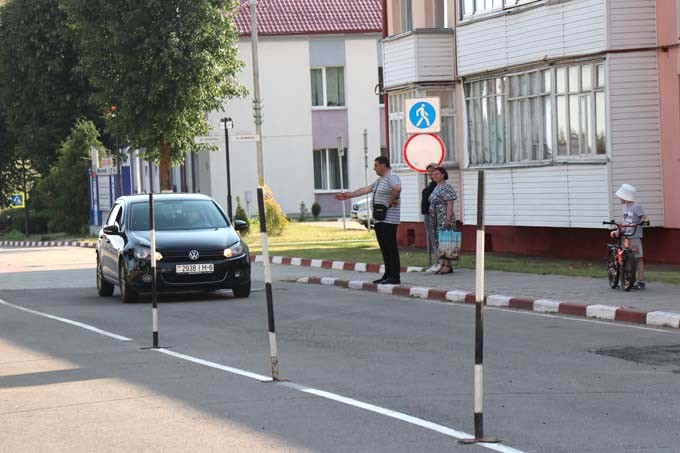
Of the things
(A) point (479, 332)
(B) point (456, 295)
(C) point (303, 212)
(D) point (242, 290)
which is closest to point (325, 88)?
(C) point (303, 212)

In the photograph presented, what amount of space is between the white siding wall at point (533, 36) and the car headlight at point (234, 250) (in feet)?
25.9

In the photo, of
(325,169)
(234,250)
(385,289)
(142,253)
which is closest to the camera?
(142,253)

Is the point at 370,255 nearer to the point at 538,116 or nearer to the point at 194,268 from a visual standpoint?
the point at 538,116

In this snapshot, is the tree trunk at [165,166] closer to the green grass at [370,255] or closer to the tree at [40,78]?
the green grass at [370,255]

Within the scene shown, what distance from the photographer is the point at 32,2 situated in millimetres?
63156

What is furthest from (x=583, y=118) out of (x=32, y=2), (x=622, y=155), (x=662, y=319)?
(x=32, y=2)

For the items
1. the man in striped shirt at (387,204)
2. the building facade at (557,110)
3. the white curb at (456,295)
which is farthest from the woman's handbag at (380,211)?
the building facade at (557,110)

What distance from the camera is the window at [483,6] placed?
27.4 meters

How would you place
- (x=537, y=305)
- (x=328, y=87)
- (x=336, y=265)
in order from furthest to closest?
(x=328, y=87) < (x=336, y=265) < (x=537, y=305)

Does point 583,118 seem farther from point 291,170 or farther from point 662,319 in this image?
point 291,170

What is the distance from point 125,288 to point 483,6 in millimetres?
11753

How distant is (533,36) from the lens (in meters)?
26.5

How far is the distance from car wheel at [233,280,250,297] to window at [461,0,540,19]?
945 centimetres

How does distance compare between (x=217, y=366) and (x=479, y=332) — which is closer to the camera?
(x=479, y=332)
